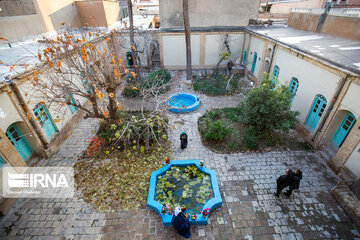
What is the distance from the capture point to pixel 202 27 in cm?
1802

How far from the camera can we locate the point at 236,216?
6.68m

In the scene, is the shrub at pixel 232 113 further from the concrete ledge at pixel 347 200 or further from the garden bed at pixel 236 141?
the concrete ledge at pixel 347 200

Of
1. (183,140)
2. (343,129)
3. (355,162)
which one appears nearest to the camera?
(355,162)

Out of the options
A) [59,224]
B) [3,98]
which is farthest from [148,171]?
[3,98]

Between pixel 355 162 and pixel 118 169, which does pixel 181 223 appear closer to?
pixel 118 169

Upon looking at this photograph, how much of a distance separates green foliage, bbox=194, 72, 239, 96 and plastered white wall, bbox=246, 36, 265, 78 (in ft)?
5.70

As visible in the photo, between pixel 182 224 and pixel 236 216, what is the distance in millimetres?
2158

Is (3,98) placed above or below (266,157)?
above

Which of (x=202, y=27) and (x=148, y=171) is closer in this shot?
(x=148, y=171)

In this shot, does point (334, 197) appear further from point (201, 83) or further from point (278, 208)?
point (201, 83)

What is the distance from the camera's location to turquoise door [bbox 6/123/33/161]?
773 cm

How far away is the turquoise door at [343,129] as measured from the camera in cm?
800

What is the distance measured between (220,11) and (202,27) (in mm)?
2099

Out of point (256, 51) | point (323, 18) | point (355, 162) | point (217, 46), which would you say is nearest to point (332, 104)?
point (355, 162)
